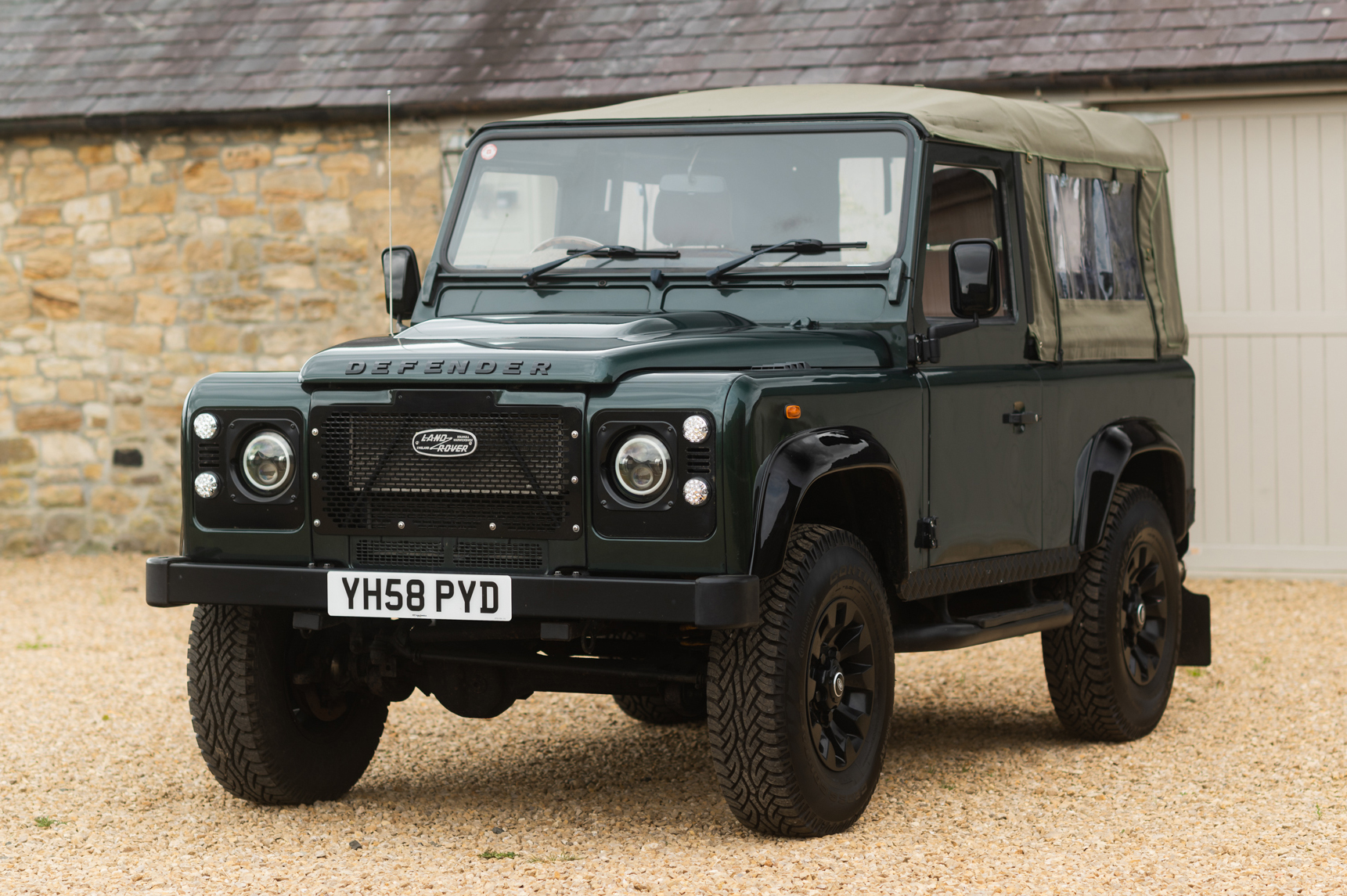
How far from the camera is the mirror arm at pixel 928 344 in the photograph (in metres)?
5.42

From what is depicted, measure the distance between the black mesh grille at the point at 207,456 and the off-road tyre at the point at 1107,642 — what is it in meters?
3.02

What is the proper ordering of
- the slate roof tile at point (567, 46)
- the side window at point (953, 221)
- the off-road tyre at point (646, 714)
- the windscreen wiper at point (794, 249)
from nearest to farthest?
the windscreen wiper at point (794, 249) → the side window at point (953, 221) → the off-road tyre at point (646, 714) → the slate roof tile at point (567, 46)

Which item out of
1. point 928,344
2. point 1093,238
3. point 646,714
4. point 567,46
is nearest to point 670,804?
point 646,714

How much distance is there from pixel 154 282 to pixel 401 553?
8281 mm

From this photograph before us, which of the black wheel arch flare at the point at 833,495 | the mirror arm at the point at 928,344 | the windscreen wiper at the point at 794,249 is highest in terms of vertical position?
the windscreen wiper at the point at 794,249

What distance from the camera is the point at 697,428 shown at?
14.6 feet

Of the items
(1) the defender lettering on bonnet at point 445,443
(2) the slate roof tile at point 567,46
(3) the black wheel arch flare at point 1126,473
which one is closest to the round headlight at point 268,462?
(1) the defender lettering on bonnet at point 445,443

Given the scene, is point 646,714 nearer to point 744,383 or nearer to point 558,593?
point 558,593

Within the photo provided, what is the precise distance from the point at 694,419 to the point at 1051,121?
270 centimetres

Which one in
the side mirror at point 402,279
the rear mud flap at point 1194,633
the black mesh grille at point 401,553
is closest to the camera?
the black mesh grille at point 401,553

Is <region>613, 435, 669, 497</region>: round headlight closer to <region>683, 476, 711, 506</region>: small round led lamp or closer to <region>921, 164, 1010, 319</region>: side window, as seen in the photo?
<region>683, 476, 711, 506</region>: small round led lamp

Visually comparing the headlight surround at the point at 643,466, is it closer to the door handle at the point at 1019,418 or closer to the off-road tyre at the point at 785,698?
the off-road tyre at the point at 785,698

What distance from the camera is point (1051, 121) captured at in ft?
21.4

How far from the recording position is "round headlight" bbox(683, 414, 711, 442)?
14.6 feet
